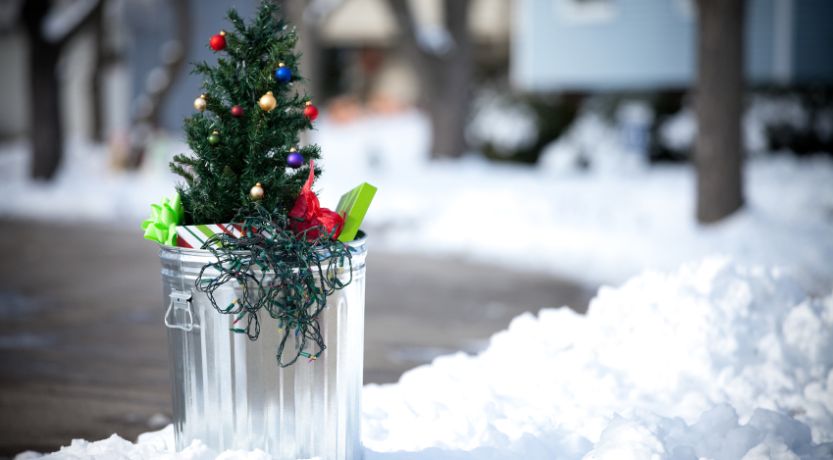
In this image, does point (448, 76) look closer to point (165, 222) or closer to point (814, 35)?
point (814, 35)

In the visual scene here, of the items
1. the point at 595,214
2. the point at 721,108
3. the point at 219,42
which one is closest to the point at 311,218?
the point at 219,42

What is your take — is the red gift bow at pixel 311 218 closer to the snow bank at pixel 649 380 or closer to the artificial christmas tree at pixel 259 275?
the artificial christmas tree at pixel 259 275

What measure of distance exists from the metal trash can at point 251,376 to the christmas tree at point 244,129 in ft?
0.96

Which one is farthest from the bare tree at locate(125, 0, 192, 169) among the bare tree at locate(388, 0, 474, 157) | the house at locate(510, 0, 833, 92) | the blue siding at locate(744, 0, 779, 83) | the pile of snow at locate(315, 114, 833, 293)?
the blue siding at locate(744, 0, 779, 83)

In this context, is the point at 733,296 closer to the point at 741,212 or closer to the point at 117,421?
the point at 117,421

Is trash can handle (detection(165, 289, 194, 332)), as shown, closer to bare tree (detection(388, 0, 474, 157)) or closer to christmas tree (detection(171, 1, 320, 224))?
christmas tree (detection(171, 1, 320, 224))

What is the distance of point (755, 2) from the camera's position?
17.4 meters

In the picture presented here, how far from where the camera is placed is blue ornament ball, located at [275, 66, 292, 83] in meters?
3.32

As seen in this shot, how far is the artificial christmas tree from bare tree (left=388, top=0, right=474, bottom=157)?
12805 millimetres

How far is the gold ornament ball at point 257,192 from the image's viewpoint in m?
3.23

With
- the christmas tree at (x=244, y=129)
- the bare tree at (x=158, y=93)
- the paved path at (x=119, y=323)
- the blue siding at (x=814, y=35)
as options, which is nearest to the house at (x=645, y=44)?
the blue siding at (x=814, y=35)

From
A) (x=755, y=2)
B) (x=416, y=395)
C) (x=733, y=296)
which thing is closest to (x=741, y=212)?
(x=733, y=296)

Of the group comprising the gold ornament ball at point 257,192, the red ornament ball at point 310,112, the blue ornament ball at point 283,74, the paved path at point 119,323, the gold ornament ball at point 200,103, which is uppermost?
the blue ornament ball at point 283,74

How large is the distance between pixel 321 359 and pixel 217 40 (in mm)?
1289
